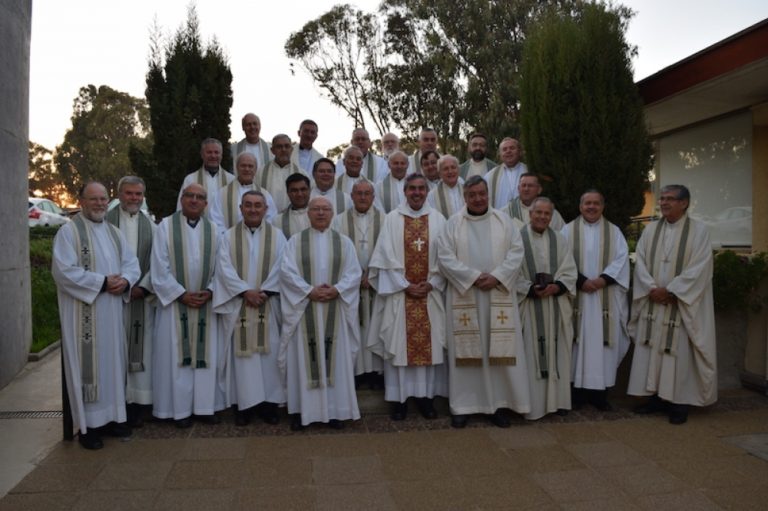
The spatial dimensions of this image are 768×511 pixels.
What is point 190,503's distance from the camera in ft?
12.9

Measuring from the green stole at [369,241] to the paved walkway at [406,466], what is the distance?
3.32 feet

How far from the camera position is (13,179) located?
22.2ft

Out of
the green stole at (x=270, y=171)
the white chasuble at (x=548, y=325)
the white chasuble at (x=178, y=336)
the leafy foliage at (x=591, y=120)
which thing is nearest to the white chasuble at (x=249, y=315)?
the white chasuble at (x=178, y=336)

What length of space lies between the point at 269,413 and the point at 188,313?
1180 mm

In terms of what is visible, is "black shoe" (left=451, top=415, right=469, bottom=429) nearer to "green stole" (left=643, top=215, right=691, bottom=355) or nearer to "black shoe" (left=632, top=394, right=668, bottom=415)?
"black shoe" (left=632, top=394, right=668, bottom=415)

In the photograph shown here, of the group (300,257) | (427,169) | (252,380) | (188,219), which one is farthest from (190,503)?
(427,169)

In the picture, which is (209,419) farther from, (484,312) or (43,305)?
(43,305)

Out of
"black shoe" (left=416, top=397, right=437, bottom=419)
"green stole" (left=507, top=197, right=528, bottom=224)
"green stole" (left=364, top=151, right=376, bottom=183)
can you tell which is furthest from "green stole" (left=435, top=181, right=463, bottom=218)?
"black shoe" (left=416, top=397, right=437, bottom=419)

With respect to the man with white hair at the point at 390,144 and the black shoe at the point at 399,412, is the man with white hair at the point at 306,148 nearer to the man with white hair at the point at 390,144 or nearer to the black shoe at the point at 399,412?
the man with white hair at the point at 390,144

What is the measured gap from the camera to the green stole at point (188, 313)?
549cm

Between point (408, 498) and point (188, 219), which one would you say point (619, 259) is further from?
point (188, 219)

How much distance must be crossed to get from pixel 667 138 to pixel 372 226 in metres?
6.71

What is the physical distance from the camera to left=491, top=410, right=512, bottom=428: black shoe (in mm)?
5492

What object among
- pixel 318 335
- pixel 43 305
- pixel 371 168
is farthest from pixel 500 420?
pixel 43 305
